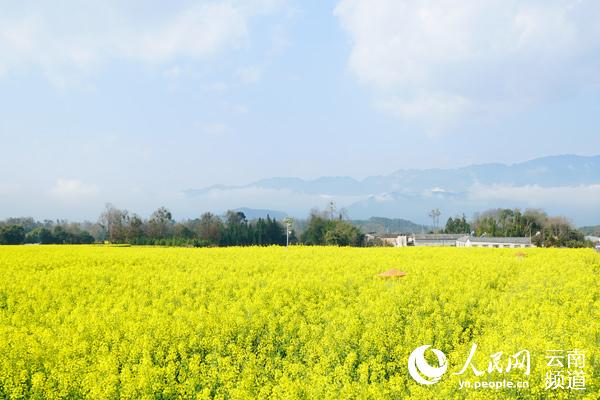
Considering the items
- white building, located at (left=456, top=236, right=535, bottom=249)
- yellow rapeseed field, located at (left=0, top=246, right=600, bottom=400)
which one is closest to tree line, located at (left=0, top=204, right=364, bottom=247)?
white building, located at (left=456, top=236, right=535, bottom=249)

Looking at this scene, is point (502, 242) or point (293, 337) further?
point (502, 242)

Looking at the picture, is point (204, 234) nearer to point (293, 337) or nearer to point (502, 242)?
point (502, 242)

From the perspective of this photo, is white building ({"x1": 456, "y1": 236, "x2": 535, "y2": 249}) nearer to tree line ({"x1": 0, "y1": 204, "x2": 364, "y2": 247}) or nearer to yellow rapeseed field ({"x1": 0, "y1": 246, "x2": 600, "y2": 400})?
tree line ({"x1": 0, "y1": 204, "x2": 364, "y2": 247})

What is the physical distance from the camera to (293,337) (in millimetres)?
9914

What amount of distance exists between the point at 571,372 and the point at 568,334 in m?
2.09

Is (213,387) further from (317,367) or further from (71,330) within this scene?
(71,330)

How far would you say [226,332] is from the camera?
9.69m

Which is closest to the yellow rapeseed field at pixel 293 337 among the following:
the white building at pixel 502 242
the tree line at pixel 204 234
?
the tree line at pixel 204 234

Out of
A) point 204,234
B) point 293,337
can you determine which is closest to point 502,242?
point 204,234

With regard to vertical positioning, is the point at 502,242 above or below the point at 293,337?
above

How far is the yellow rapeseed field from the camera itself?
7.24 m

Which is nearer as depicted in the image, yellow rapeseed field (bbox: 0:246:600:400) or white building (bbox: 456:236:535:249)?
yellow rapeseed field (bbox: 0:246:600:400)

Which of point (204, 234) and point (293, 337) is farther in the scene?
point (204, 234)

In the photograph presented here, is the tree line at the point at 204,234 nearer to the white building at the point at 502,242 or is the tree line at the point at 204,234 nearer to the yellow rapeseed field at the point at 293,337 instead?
the white building at the point at 502,242
